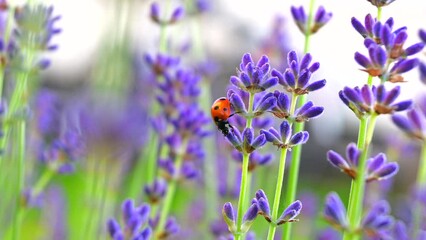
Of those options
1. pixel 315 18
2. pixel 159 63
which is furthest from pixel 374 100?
pixel 159 63

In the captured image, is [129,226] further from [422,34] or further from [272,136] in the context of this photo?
[422,34]

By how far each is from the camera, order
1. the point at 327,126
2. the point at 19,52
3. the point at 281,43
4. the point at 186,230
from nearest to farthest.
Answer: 1. the point at 19,52
2. the point at 281,43
3. the point at 186,230
4. the point at 327,126

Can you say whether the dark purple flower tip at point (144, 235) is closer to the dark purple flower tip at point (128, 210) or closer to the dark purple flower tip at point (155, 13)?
the dark purple flower tip at point (128, 210)

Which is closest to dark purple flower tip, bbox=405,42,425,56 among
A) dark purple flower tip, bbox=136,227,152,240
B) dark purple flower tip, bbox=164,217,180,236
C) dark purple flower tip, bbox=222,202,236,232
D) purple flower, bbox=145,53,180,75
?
dark purple flower tip, bbox=222,202,236,232

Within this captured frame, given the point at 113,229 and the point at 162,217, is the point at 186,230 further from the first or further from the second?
the point at 113,229

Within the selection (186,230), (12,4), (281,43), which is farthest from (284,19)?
(12,4)

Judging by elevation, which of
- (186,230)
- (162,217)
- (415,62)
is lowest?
(186,230)
